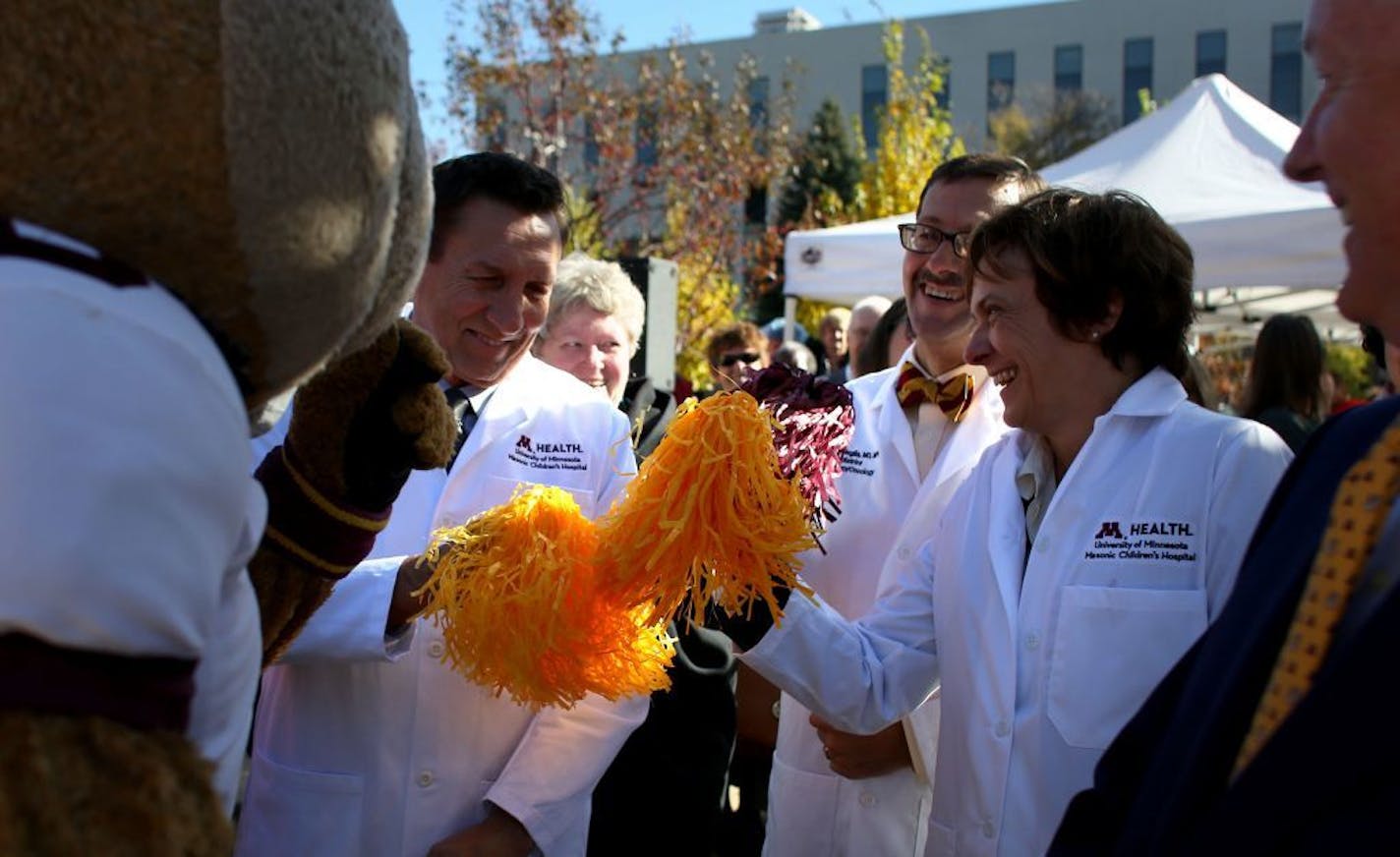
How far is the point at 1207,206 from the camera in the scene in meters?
6.20

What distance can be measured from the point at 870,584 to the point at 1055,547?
2.30ft

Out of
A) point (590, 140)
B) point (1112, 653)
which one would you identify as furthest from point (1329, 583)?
point (590, 140)

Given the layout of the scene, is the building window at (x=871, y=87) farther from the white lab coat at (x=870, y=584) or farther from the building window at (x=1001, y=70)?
the white lab coat at (x=870, y=584)

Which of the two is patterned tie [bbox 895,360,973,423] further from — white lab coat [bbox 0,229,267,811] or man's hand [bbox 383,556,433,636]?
white lab coat [bbox 0,229,267,811]

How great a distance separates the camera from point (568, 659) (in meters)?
2.19

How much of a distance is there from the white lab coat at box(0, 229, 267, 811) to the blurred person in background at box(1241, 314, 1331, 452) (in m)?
5.76

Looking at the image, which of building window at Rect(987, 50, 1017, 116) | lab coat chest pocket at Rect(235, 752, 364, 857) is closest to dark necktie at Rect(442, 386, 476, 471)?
lab coat chest pocket at Rect(235, 752, 364, 857)

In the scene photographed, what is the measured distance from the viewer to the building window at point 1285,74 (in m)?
40.3

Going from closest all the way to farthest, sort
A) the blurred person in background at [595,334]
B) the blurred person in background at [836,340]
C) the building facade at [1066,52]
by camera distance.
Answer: the blurred person in background at [595,334] → the blurred person in background at [836,340] → the building facade at [1066,52]

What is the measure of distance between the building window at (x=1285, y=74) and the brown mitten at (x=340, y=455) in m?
44.9

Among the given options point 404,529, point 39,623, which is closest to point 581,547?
point 404,529

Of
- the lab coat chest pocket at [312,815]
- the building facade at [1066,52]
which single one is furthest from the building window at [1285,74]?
the lab coat chest pocket at [312,815]

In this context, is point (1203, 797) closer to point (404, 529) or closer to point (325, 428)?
point (325, 428)

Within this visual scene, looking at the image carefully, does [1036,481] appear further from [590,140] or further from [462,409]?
[590,140]
